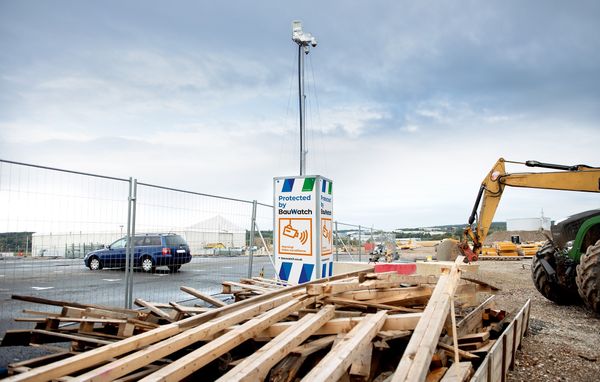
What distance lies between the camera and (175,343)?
3398 millimetres

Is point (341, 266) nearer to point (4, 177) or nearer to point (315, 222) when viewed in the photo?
point (315, 222)

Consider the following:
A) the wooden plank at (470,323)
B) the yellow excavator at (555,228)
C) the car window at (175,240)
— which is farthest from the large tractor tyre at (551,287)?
the car window at (175,240)

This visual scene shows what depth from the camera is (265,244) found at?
338 inches

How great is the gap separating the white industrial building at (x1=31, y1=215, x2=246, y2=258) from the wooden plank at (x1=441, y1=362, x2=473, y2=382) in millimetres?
5048

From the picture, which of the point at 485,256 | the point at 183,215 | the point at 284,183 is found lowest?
the point at 485,256

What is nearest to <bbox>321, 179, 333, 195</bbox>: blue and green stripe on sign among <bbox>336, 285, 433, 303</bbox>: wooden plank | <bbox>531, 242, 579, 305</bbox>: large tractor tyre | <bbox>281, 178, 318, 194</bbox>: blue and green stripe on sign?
<bbox>281, 178, 318, 194</bbox>: blue and green stripe on sign

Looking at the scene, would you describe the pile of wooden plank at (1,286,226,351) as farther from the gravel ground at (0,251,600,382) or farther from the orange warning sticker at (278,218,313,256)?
the orange warning sticker at (278,218,313,256)

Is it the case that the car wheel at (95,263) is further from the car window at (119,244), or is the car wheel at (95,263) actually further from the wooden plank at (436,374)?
the wooden plank at (436,374)

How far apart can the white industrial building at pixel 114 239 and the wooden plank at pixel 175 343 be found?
3059mm

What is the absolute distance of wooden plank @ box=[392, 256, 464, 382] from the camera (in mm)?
2868

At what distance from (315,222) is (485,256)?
22.6 meters

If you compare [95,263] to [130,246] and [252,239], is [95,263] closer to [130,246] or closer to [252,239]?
[130,246]

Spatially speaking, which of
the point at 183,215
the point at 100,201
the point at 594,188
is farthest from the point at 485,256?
the point at 100,201

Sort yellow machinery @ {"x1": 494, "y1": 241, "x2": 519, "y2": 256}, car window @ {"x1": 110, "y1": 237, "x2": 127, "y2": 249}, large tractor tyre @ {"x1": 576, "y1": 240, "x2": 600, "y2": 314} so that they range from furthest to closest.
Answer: yellow machinery @ {"x1": 494, "y1": 241, "x2": 519, "y2": 256} → large tractor tyre @ {"x1": 576, "y1": 240, "x2": 600, "y2": 314} → car window @ {"x1": 110, "y1": 237, "x2": 127, "y2": 249}
